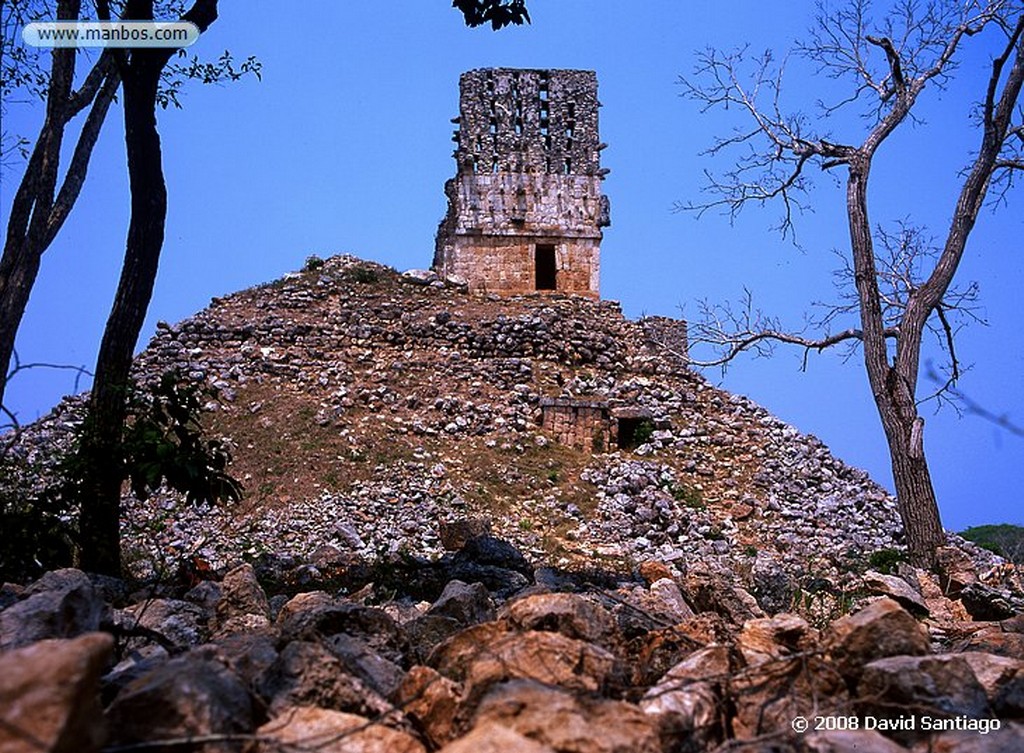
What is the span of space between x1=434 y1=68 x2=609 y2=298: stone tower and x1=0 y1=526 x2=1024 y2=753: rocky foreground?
20.7 meters

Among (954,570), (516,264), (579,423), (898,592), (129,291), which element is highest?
(516,264)

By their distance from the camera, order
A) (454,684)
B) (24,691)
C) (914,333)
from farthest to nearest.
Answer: (914,333), (454,684), (24,691)

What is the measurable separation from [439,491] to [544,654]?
1161cm

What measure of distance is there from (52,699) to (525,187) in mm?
23212

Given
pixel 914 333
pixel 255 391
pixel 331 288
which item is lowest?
pixel 914 333

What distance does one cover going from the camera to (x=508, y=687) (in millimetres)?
2000

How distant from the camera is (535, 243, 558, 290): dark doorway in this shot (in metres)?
24.4

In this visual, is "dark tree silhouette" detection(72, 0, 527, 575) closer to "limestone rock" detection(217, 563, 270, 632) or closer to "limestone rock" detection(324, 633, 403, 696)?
"limestone rock" detection(217, 563, 270, 632)

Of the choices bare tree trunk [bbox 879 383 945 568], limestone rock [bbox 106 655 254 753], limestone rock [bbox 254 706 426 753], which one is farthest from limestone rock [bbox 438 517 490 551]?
limestone rock [bbox 106 655 254 753]

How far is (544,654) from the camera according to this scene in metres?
2.33

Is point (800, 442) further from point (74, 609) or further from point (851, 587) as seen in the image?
point (74, 609)

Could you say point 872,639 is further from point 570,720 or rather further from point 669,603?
point 669,603

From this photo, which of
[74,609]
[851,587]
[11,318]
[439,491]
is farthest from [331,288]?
[74,609]

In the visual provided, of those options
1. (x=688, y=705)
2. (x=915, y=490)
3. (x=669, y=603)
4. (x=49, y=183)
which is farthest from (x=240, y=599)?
(x=915, y=490)
